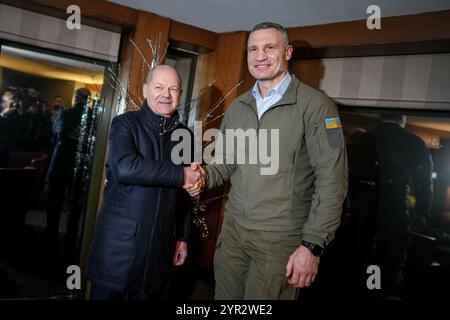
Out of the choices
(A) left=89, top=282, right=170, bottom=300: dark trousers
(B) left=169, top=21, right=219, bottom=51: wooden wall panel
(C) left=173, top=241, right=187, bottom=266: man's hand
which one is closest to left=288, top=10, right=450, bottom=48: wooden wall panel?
(B) left=169, top=21, right=219, bottom=51: wooden wall panel

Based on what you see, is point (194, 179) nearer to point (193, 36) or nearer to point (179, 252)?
point (179, 252)

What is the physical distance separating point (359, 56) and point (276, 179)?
1688 millimetres

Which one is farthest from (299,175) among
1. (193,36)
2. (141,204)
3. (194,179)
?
(193,36)

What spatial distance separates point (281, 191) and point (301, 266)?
361 mm

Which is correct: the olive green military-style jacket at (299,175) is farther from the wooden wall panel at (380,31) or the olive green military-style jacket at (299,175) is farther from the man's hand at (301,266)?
the wooden wall panel at (380,31)

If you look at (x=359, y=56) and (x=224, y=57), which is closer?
(x=359, y=56)

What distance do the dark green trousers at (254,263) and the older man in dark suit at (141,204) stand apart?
303mm

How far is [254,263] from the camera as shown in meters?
1.83

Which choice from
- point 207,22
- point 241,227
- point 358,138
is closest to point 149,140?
point 241,227

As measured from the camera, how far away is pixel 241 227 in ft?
6.15

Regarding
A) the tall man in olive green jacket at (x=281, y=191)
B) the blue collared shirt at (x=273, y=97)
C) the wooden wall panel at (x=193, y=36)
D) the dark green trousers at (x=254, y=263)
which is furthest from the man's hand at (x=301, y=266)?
the wooden wall panel at (x=193, y=36)

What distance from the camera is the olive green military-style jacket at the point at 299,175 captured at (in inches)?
64.2

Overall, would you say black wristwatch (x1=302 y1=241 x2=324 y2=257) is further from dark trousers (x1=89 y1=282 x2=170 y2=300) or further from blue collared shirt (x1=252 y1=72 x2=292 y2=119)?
dark trousers (x1=89 y1=282 x2=170 y2=300)
